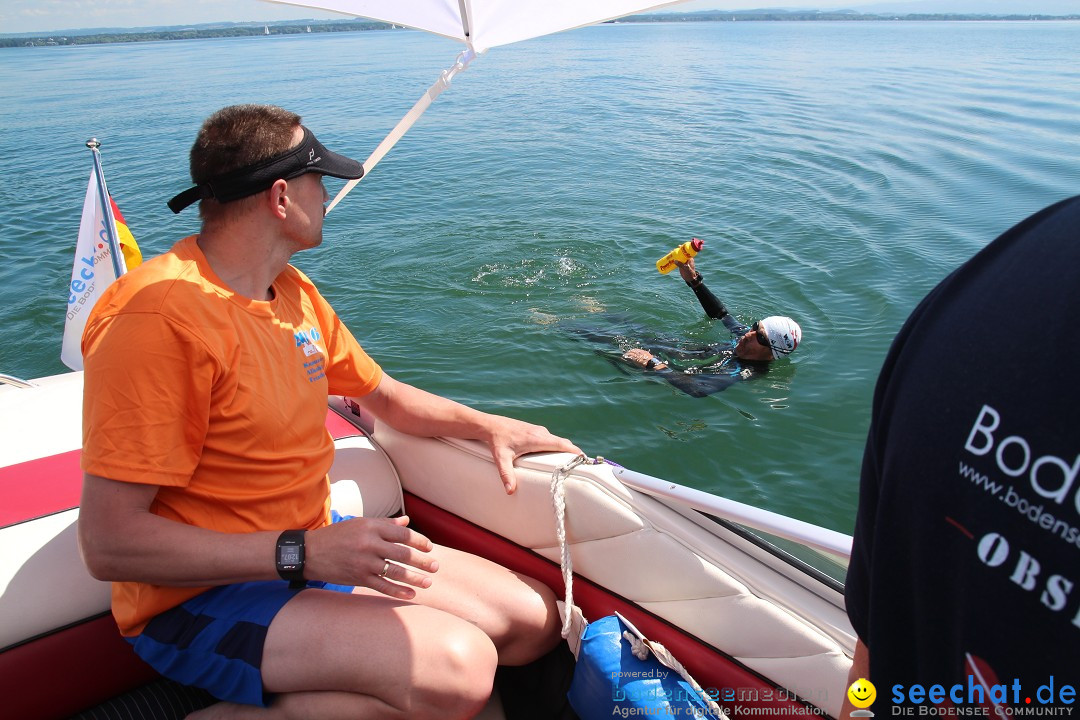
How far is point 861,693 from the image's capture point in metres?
0.86

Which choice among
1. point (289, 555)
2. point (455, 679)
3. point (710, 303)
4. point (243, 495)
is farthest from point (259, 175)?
point (710, 303)

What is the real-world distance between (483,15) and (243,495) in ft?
5.56

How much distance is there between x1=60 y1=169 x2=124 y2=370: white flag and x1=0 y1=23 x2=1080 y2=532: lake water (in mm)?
1959

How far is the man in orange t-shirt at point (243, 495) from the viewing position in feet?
5.35

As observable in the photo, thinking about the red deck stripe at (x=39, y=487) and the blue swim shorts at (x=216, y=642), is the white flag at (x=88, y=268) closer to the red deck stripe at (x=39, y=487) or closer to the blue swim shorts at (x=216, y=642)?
the red deck stripe at (x=39, y=487)

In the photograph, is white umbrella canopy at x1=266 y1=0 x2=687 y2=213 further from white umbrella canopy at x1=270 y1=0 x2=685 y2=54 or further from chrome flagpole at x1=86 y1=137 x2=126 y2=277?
chrome flagpole at x1=86 y1=137 x2=126 y2=277

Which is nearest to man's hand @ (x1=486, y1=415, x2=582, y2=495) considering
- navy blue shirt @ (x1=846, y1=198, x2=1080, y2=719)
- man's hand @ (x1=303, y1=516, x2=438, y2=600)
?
man's hand @ (x1=303, y1=516, x2=438, y2=600)

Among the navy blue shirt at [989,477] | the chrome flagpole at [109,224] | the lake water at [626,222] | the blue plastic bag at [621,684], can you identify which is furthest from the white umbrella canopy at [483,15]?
the chrome flagpole at [109,224]

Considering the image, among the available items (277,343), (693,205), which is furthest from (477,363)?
(693,205)

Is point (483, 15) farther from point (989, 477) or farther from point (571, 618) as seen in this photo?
point (989, 477)

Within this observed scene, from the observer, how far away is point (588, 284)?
24.6ft

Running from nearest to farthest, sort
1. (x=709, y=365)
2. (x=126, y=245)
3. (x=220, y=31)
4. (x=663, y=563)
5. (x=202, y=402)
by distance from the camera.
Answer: (x=202, y=402), (x=663, y=563), (x=126, y=245), (x=709, y=365), (x=220, y=31)

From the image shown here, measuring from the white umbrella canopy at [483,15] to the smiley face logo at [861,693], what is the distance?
203cm

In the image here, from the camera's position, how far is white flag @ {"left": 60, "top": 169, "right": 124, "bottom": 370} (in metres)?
4.37
